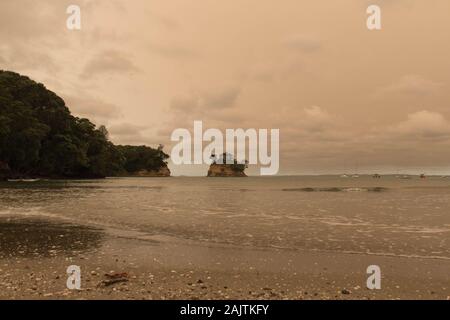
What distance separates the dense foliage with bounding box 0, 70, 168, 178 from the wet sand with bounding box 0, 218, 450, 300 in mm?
97820

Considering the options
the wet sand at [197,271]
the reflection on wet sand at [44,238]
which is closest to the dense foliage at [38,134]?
the reflection on wet sand at [44,238]

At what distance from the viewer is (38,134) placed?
10912cm

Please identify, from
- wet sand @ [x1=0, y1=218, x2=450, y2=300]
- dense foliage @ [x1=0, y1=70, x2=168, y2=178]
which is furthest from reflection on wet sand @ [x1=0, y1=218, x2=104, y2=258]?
dense foliage @ [x1=0, y1=70, x2=168, y2=178]

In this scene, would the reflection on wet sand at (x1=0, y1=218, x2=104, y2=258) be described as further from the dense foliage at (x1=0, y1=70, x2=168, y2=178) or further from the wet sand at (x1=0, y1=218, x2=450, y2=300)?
the dense foliage at (x1=0, y1=70, x2=168, y2=178)

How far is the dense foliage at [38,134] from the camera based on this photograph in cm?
10606

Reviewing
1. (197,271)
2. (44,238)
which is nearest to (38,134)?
(44,238)

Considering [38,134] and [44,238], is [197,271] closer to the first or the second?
[44,238]

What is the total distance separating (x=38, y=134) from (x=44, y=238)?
337 ft

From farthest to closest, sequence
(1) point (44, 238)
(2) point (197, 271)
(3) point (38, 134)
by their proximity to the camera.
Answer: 1. (3) point (38, 134)
2. (1) point (44, 238)
3. (2) point (197, 271)

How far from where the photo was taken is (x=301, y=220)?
28469 mm

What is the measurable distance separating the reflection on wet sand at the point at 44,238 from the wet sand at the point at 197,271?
0.15 ft

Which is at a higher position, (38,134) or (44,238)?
(38,134)

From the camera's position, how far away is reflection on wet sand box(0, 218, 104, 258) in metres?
15.5

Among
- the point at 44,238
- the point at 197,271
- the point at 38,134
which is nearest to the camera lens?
the point at 197,271
